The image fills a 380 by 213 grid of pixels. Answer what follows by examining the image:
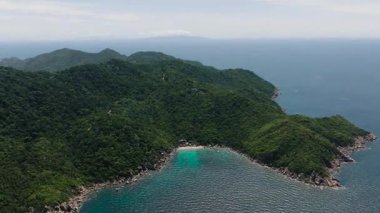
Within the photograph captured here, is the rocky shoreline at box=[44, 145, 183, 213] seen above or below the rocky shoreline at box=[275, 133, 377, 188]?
above

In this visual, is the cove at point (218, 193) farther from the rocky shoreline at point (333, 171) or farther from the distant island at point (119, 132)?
the distant island at point (119, 132)

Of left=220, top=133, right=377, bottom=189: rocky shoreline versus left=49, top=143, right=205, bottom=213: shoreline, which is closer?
left=49, top=143, right=205, bottom=213: shoreline

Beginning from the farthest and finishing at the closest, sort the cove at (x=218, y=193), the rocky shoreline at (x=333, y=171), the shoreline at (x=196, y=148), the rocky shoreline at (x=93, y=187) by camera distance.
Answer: the rocky shoreline at (x=333, y=171) < the shoreline at (x=196, y=148) < the rocky shoreline at (x=93, y=187) < the cove at (x=218, y=193)

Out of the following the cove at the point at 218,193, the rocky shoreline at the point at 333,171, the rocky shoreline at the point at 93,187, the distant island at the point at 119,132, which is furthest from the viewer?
the rocky shoreline at the point at 333,171

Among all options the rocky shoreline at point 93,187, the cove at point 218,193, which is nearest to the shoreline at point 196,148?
the rocky shoreline at point 93,187

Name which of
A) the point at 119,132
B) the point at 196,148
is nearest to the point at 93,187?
the point at 119,132

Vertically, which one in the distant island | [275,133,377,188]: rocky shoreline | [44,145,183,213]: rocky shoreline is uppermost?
the distant island

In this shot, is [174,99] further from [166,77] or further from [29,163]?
[29,163]

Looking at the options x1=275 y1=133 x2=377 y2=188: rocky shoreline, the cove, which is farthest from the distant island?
the cove

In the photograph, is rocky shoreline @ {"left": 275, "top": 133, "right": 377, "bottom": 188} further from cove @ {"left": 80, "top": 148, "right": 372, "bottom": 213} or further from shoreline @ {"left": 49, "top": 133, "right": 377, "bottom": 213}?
cove @ {"left": 80, "top": 148, "right": 372, "bottom": 213}
